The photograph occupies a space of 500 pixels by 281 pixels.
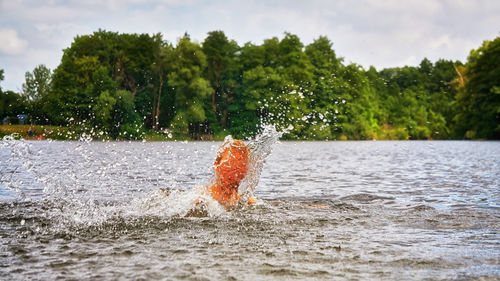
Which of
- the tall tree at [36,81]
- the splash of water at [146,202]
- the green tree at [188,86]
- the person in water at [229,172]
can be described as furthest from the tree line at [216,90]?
the person in water at [229,172]

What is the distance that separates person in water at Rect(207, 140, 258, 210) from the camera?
29.9 feet

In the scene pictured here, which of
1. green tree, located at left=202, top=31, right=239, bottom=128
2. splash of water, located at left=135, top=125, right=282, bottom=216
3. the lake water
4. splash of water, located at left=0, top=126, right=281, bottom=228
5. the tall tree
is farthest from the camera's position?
the tall tree

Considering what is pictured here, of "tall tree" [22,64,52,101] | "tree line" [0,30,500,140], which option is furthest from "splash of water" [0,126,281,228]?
"tall tree" [22,64,52,101]

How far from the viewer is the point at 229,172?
9.19 meters

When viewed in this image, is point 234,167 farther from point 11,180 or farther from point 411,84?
point 411,84

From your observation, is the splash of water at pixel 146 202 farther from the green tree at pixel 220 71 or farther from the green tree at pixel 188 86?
the green tree at pixel 220 71

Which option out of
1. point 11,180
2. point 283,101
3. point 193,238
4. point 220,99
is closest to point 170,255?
point 193,238

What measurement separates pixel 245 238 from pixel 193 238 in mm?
857

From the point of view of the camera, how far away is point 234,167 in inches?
361

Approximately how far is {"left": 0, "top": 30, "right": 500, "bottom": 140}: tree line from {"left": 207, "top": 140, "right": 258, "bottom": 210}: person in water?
50.4 meters

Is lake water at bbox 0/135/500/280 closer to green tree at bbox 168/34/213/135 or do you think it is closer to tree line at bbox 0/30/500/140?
tree line at bbox 0/30/500/140

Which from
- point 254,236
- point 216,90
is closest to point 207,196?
point 254,236

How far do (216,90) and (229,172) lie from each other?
7348cm

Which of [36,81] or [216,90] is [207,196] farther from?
[36,81]
